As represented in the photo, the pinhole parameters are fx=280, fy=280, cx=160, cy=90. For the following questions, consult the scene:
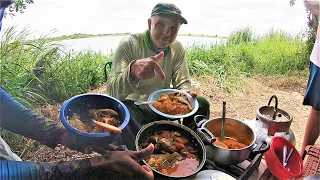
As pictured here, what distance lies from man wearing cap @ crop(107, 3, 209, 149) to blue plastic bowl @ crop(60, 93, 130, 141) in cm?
35

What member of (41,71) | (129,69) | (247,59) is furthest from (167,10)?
(247,59)

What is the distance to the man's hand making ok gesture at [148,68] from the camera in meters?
1.68

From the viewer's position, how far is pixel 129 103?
2.13m

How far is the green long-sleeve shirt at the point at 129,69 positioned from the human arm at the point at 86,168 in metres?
0.75

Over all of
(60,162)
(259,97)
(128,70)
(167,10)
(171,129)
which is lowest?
(259,97)

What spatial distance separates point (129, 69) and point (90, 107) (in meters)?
0.45

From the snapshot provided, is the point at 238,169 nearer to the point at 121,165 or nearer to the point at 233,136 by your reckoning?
the point at 233,136

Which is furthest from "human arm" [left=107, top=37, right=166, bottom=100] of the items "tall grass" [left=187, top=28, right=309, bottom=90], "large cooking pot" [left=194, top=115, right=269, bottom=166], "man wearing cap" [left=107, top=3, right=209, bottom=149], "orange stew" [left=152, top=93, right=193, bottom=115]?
"tall grass" [left=187, top=28, right=309, bottom=90]

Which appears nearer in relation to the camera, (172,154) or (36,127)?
(36,127)

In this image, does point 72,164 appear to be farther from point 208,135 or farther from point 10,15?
point 10,15

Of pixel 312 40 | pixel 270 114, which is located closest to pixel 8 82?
pixel 270 114

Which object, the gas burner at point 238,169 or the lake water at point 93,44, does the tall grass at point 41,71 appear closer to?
the lake water at point 93,44

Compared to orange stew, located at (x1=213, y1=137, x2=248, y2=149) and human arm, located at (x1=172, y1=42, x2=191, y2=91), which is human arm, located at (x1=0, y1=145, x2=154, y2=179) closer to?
orange stew, located at (x1=213, y1=137, x2=248, y2=149)

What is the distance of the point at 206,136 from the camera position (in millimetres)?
1582
